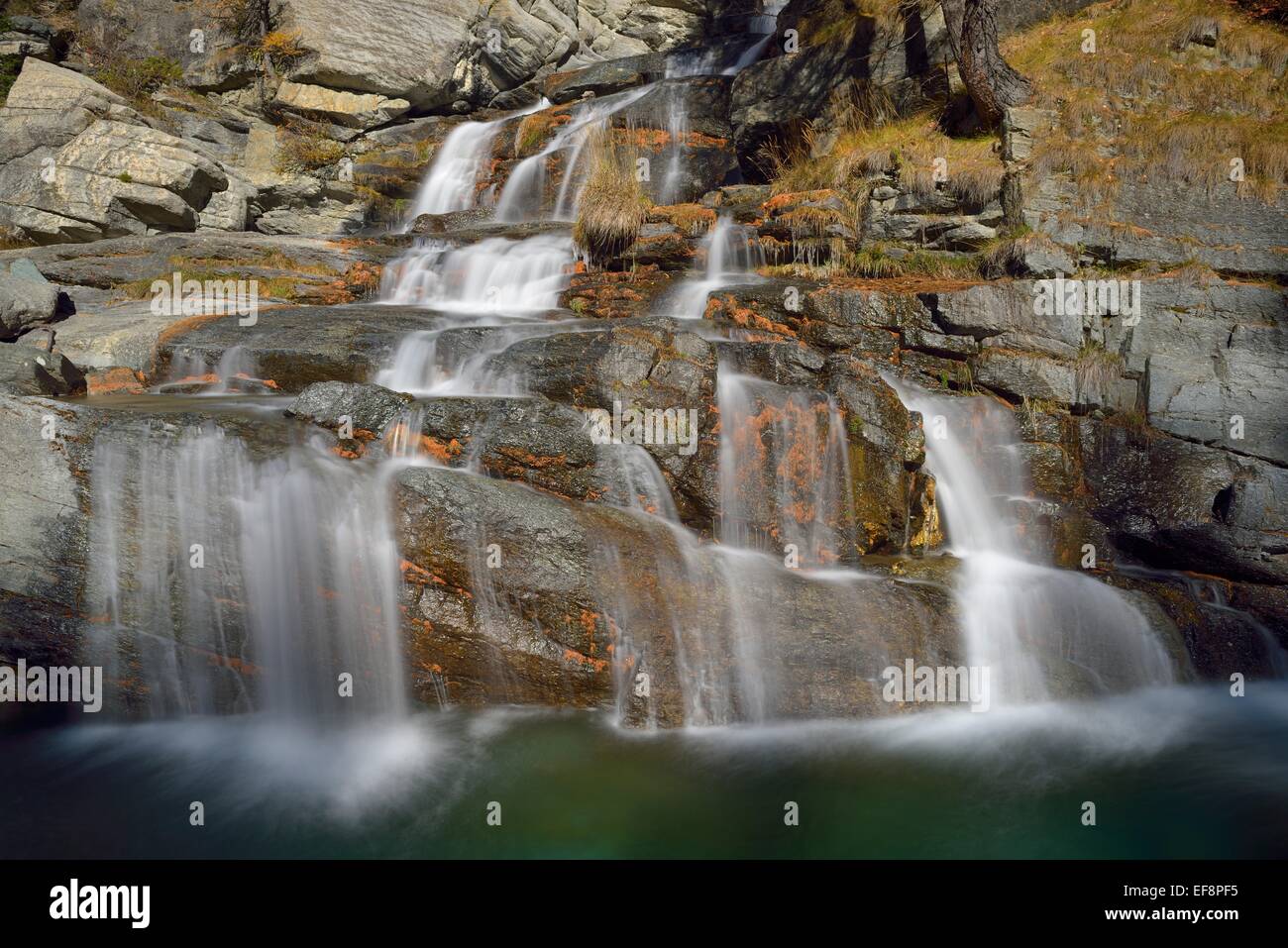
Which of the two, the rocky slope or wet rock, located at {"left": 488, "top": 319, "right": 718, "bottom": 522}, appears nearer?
the rocky slope

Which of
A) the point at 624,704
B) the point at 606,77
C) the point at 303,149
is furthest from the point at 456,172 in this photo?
the point at 624,704

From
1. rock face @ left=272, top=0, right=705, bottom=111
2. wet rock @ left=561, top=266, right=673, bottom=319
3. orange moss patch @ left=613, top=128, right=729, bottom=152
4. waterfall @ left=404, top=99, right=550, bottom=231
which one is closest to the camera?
wet rock @ left=561, top=266, right=673, bottom=319

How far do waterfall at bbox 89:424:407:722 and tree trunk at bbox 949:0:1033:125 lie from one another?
1019 centimetres

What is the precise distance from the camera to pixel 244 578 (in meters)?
6.16

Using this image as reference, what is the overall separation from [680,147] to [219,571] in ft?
40.9

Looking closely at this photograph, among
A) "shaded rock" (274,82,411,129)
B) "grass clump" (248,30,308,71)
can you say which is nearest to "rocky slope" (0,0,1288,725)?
"shaded rock" (274,82,411,129)

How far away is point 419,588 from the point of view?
20.2 feet

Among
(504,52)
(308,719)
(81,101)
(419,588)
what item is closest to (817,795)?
(419,588)

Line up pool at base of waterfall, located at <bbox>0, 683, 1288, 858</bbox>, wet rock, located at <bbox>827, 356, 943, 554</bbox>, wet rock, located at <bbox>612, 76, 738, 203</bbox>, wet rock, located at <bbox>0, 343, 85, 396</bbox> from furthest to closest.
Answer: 1. wet rock, located at <bbox>612, 76, 738, 203</bbox>
2. wet rock, located at <bbox>0, 343, 85, 396</bbox>
3. wet rock, located at <bbox>827, 356, 943, 554</bbox>
4. pool at base of waterfall, located at <bbox>0, 683, 1288, 858</bbox>

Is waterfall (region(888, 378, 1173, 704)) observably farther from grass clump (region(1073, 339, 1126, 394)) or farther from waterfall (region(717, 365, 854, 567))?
grass clump (region(1073, 339, 1126, 394))

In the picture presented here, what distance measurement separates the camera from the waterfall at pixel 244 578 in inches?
242

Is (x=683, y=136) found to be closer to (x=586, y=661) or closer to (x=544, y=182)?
(x=544, y=182)

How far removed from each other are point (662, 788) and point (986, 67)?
10908 mm

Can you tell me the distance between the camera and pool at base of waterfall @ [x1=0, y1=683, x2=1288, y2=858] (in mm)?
4957
